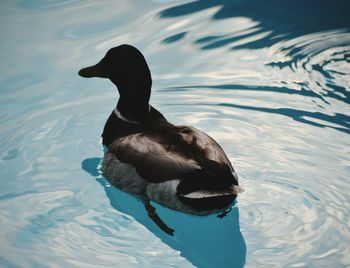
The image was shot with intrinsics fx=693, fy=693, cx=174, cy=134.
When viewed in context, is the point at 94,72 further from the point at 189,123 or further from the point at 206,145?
the point at 206,145

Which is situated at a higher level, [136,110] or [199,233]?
[136,110]

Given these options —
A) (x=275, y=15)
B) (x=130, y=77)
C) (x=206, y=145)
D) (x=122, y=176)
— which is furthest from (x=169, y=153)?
(x=275, y=15)

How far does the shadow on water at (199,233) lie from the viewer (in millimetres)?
4395

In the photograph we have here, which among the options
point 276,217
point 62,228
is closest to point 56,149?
point 62,228

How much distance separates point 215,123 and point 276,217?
1593 millimetres

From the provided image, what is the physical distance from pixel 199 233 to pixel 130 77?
153 cm

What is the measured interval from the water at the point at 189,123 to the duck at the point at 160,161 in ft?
0.72

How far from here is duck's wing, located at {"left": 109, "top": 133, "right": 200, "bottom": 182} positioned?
14.7ft

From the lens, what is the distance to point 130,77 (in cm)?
558

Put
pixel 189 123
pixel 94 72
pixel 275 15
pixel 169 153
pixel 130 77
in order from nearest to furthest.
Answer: pixel 169 153 → pixel 130 77 → pixel 94 72 → pixel 189 123 → pixel 275 15

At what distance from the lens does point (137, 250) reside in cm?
445

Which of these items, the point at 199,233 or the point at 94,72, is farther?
the point at 94,72

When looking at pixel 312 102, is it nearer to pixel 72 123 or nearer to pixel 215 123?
pixel 215 123

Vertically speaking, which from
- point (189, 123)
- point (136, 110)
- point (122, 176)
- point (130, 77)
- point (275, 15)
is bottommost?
point (189, 123)
